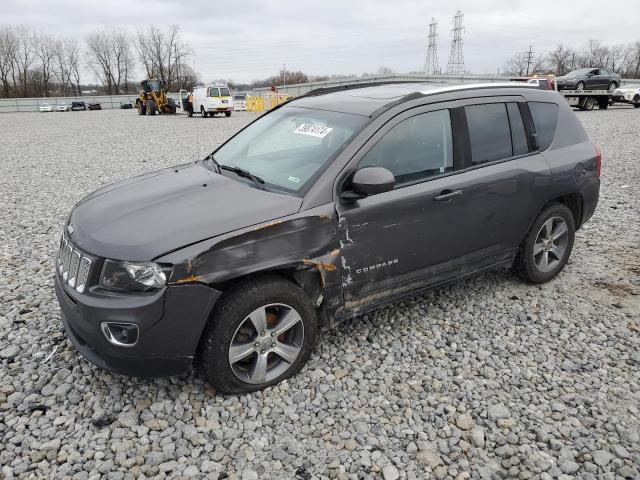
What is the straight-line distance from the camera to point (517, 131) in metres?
4.07

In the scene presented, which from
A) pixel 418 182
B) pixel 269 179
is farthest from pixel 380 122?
pixel 269 179

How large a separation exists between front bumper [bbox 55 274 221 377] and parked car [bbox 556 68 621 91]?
3076 cm

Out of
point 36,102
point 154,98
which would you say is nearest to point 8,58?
point 36,102

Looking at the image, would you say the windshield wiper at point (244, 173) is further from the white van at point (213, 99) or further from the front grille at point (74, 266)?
the white van at point (213, 99)

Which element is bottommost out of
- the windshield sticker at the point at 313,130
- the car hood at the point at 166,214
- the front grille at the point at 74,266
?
the front grille at the point at 74,266

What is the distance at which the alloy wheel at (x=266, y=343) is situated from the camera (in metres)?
2.89

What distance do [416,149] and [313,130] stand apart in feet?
2.49

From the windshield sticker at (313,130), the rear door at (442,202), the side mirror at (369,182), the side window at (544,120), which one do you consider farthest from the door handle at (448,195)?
the side window at (544,120)

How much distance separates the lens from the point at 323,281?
10.1 ft

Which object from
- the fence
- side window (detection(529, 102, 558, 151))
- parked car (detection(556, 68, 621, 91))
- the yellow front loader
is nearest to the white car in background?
parked car (detection(556, 68, 621, 91))

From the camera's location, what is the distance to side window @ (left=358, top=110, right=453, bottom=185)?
3.31m

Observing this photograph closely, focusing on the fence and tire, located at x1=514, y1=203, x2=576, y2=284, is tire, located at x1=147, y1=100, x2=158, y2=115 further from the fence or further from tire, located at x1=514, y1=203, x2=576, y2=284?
tire, located at x1=514, y1=203, x2=576, y2=284

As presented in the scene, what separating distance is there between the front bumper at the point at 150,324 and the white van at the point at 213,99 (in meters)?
27.6

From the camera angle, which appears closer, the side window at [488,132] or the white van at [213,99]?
the side window at [488,132]
